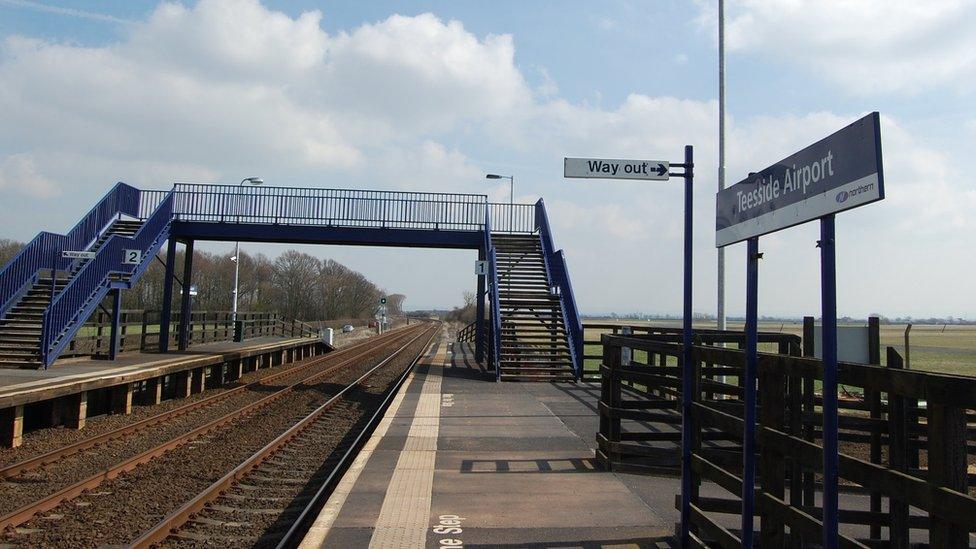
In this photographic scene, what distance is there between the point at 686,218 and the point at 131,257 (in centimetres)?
1630

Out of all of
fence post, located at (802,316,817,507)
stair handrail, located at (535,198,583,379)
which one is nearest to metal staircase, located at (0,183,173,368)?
stair handrail, located at (535,198,583,379)

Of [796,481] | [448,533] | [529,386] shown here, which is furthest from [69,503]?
[529,386]

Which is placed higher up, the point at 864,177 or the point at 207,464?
the point at 864,177

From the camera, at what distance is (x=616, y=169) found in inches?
223

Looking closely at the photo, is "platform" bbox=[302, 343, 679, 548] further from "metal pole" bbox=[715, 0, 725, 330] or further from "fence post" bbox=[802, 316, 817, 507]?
"metal pole" bbox=[715, 0, 725, 330]

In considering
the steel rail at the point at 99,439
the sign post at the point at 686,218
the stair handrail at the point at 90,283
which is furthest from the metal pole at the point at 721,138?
the stair handrail at the point at 90,283

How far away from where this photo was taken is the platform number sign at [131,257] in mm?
17531

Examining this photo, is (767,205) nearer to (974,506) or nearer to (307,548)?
(974,506)

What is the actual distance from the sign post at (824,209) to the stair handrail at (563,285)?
13.7 metres

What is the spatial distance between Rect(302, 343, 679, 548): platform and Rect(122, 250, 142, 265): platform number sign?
9944mm

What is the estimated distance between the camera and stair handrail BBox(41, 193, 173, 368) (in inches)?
567

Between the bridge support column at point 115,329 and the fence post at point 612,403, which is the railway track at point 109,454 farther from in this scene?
the fence post at point 612,403

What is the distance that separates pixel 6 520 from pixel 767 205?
22.0 ft

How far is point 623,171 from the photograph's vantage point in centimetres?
564
